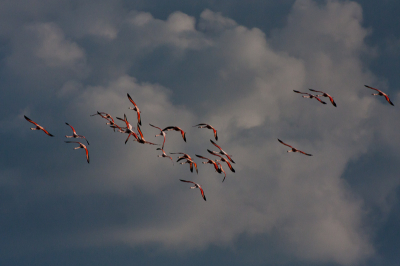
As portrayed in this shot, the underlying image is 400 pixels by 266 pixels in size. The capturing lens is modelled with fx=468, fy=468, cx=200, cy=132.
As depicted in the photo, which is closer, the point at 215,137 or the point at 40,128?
the point at 40,128

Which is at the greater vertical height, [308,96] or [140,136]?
[308,96]

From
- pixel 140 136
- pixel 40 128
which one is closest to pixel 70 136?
pixel 40 128

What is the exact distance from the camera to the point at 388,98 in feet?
192

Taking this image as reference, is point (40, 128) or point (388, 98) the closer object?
point (40, 128)

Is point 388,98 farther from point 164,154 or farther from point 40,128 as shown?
point 40,128

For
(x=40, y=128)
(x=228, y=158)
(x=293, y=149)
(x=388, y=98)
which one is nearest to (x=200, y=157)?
(x=228, y=158)

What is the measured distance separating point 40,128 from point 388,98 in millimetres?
42100

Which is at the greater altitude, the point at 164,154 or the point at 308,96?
the point at 308,96

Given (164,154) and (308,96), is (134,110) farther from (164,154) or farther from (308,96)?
(308,96)

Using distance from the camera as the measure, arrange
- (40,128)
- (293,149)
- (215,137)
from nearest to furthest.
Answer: (40,128), (293,149), (215,137)

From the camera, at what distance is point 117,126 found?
5572cm

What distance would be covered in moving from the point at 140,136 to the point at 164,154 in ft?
12.2

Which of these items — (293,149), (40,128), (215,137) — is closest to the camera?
(40,128)

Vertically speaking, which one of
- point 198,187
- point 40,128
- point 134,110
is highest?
point 134,110
